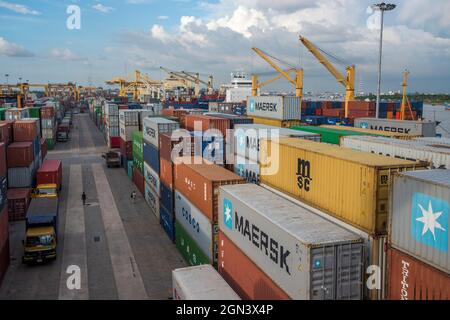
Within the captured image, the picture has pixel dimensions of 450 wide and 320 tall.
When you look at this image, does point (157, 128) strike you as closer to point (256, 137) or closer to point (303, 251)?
point (256, 137)

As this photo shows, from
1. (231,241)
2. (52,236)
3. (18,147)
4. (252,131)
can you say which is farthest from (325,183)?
(18,147)

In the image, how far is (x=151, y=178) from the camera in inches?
1336

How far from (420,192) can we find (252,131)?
12970 millimetres

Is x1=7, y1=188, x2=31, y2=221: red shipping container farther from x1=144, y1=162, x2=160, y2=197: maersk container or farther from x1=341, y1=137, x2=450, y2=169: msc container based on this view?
x1=341, y1=137, x2=450, y2=169: msc container

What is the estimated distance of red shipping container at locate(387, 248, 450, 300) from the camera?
980cm

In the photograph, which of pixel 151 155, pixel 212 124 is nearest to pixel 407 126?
pixel 212 124

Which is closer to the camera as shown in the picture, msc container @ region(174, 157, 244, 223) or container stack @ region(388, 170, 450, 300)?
container stack @ region(388, 170, 450, 300)

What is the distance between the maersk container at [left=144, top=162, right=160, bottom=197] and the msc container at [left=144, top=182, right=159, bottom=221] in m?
0.45

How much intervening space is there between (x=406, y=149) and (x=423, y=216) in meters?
7.64

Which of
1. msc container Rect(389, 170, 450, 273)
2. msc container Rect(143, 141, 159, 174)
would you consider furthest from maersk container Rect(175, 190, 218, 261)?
msc container Rect(389, 170, 450, 273)

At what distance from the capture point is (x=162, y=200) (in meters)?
29.5

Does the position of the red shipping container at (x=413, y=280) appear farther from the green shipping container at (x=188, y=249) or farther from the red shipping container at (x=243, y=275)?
the green shipping container at (x=188, y=249)
